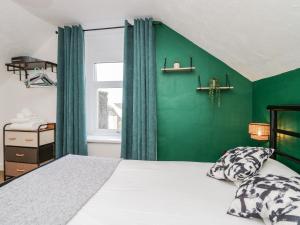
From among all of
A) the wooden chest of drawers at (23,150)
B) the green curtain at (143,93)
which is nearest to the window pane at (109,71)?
the green curtain at (143,93)

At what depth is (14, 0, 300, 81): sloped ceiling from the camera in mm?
1323

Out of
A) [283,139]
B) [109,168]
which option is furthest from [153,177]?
[283,139]

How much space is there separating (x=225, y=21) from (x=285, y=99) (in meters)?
0.84

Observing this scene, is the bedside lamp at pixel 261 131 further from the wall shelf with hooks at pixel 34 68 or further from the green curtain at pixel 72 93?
the wall shelf with hooks at pixel 34 68

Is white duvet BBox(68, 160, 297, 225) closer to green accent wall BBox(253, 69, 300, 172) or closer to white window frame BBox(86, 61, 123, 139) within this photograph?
green accent wall BBox(253, 69, 300, 172)

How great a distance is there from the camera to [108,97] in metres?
3.13

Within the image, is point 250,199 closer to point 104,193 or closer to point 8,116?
point 104,193

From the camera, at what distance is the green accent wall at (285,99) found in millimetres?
1563

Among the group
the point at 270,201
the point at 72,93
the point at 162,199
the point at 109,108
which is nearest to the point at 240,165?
→ the point at 270,201

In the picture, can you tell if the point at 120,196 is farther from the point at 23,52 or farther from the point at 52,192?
the point at 23,52

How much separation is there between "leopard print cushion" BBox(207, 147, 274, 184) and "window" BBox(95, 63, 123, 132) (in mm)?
1896

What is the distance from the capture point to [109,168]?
173 centimetres

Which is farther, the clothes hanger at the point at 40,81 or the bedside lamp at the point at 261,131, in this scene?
the clothes hanger at the point at 40,81

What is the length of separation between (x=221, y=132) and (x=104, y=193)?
1805 mm
